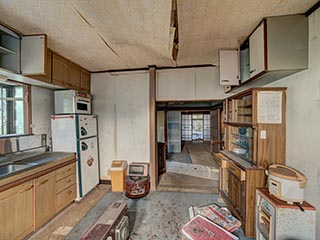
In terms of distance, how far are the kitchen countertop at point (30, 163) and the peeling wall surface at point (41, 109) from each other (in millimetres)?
438

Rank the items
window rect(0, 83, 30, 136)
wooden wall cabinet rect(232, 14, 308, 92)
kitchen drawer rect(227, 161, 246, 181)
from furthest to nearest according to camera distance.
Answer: window rect(0, 83, 30, 136) < kitchen drawer rect(227, 161, 246, 181) < wooden wall cabinet rect(232, 14, 308, 92)

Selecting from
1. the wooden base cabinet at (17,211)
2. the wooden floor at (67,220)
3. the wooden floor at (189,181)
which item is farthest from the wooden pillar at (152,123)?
the wooden base cabinet at (17,211)

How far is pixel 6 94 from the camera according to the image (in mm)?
2545

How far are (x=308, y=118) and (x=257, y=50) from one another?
875 mm

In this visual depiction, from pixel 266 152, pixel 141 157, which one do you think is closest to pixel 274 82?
pixel 266 152

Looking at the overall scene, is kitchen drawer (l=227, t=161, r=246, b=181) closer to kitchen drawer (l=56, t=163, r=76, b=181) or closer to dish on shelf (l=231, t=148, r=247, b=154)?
dish on shelf (l=231, t=148, r=247, b=154)

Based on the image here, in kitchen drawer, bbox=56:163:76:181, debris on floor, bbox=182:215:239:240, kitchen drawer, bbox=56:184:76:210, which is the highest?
kitchen drawer, bbox=56:163:76:181

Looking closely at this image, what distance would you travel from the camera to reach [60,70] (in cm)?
281

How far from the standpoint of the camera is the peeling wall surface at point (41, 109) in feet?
9.30

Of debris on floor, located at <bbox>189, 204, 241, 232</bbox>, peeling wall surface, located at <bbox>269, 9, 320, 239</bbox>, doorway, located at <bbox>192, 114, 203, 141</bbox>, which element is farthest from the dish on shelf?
doorway, located at <bbox>192, 114, 203, 141</bbox>

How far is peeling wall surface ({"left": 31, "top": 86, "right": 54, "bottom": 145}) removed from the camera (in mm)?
2834

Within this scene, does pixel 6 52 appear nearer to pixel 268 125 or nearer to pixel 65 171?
pixel 65 171

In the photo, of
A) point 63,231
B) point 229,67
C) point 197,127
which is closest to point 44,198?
point 63,231

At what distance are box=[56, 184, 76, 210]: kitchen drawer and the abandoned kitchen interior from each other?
0.02m
